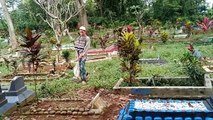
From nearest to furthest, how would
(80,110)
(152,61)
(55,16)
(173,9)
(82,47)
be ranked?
(80,110), (82,47), (152,61), (55,16), (173,9)

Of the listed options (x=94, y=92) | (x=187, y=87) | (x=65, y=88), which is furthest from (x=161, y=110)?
(x=65, y=88)

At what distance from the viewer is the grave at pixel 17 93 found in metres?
7.32

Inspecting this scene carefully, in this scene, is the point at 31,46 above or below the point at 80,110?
above

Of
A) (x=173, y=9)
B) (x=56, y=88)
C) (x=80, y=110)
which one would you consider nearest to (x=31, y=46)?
(x=56, y=88)

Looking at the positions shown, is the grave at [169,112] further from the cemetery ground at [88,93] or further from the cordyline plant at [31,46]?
the cordyline plant at [31,46]

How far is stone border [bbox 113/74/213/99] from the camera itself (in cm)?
748

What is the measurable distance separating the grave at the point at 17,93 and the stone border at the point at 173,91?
2242 mm

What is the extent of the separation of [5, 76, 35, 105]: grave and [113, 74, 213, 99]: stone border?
2.24 metres

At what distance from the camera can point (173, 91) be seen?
25.1 feet

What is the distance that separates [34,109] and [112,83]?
2.63 m

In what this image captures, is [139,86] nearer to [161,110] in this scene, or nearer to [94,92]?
[94,92]

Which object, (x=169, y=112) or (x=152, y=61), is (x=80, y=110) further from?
(x=152, y=61)

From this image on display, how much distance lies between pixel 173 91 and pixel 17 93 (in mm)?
3503

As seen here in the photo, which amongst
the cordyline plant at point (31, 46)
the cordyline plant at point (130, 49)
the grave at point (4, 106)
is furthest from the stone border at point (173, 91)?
the grave at point (4, 106)
